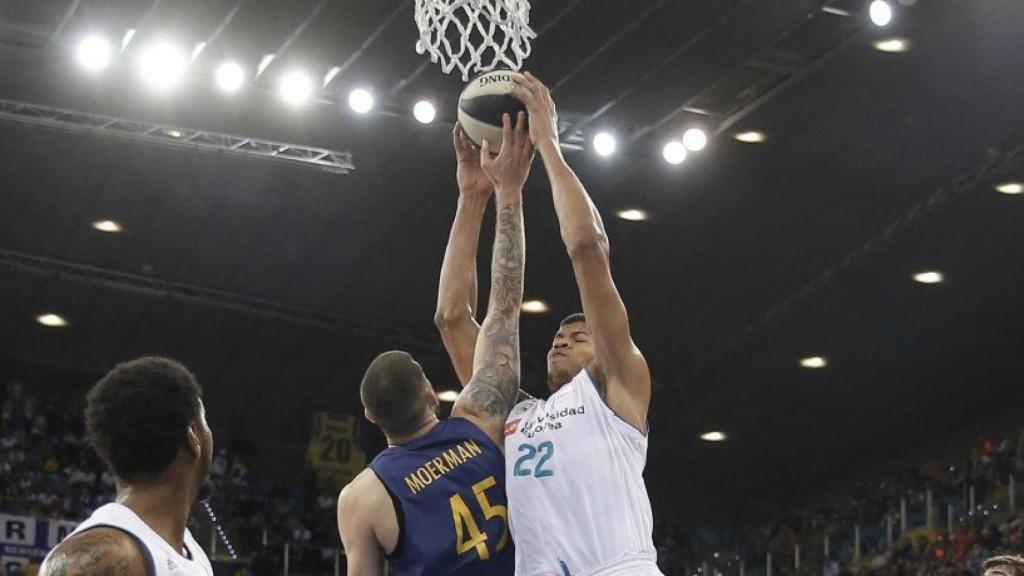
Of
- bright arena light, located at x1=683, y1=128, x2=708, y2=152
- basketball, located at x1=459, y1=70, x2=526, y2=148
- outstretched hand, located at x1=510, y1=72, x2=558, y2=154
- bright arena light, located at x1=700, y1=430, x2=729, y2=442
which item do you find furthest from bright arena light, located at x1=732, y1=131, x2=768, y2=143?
outstretched hand, located at x1=510, y1=72, x2=558, y2=154

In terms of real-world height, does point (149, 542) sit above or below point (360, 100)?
below

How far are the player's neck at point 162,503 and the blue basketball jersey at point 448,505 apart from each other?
180cm

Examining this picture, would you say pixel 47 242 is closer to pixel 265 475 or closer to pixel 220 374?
pixel 220 374

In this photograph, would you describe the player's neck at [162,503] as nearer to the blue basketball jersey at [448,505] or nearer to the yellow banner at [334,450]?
the blue basketball jersey at [448,505]

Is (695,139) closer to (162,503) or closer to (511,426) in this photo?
(511,426)

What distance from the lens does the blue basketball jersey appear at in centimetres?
601

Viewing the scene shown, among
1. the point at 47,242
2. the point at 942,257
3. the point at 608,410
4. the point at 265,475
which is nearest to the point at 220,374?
the point at 265,475

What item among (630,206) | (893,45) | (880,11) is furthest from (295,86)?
(893,45)

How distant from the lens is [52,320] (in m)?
26.7

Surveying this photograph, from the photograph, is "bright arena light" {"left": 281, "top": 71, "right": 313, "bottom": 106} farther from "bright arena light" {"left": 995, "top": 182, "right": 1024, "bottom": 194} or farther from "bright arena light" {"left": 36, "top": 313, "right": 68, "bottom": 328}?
"bright arena light" {"left": 36, "top": 313, "right": 68, "bottom": 328}

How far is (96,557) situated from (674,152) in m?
16.6

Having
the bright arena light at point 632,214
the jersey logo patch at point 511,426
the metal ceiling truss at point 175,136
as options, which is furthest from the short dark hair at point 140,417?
the bright arena light at point 632,214

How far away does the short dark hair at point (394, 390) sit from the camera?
6043mm

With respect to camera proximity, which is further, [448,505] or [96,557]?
[448,505]
